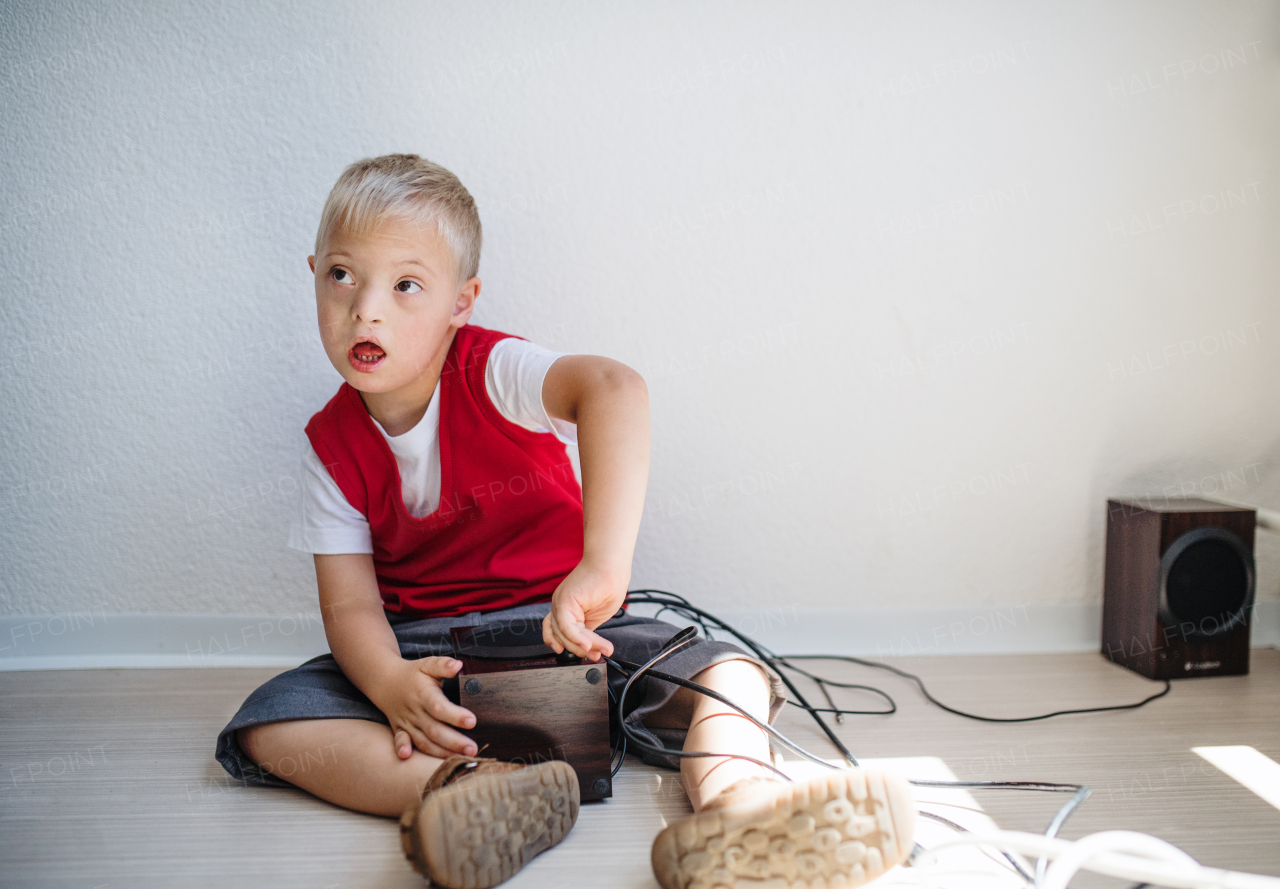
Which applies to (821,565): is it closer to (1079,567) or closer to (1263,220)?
(1079,567)

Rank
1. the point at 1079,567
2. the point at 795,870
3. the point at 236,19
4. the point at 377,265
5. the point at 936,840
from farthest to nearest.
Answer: the point at 1079,567
the point at 236,19
the point at 377,265
the point at 936,840
the point at 795,870

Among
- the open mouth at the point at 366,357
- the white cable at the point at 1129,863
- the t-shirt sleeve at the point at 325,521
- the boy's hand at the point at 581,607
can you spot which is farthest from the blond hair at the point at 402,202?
the white cable at the point at 1129,863

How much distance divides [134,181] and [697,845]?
1.07 metres

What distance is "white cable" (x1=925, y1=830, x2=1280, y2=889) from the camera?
0.49 metres

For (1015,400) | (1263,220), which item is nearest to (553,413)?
(1015,400)

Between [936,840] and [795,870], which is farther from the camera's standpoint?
[936,840]

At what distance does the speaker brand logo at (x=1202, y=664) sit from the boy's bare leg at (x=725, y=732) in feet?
2.10

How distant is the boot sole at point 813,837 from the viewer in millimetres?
521

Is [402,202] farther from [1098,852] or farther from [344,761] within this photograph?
[1098,852]

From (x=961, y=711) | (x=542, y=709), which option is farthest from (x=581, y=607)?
(x=961, y=711)

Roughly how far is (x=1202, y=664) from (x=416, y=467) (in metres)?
1.02

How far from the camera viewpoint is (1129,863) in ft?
1.65

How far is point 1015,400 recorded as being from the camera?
114 centimetres

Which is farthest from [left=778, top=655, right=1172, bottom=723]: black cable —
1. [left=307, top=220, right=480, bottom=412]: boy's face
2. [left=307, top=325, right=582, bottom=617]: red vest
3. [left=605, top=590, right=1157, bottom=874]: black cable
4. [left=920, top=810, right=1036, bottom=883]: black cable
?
[left=307, top=220, right=480, bottom=412]: boy's face
